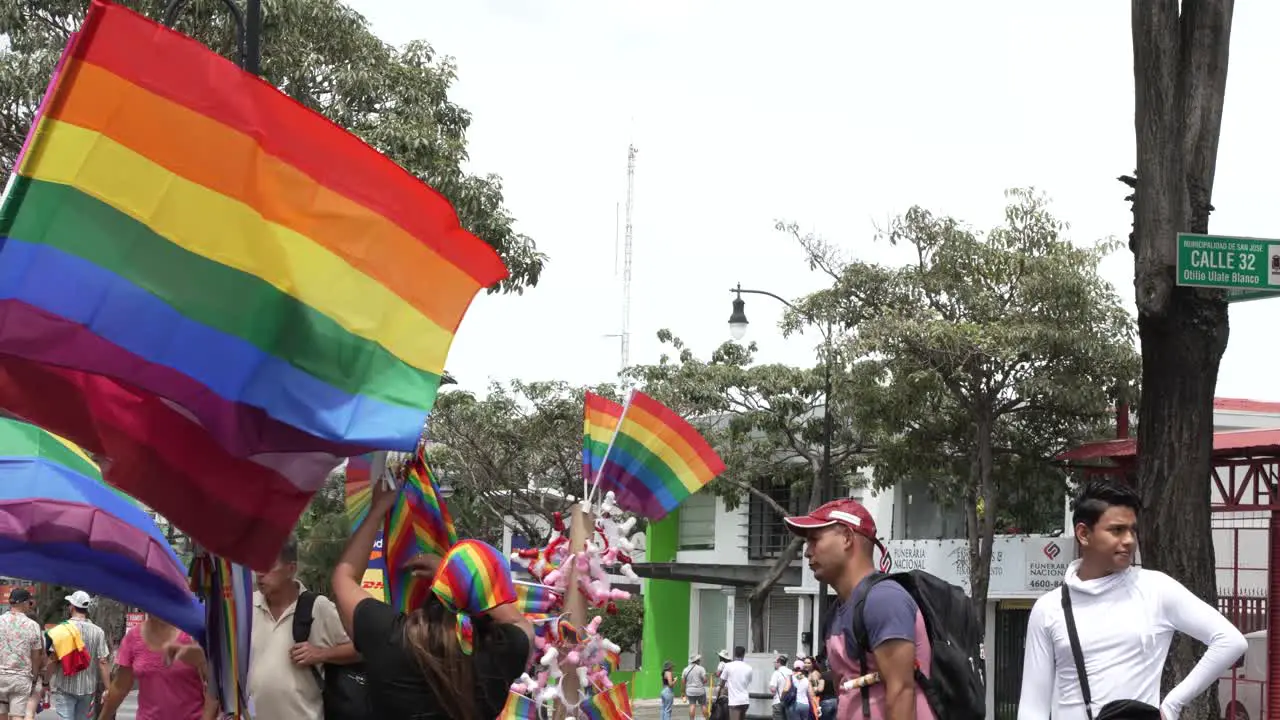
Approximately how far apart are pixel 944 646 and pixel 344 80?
15677 mm

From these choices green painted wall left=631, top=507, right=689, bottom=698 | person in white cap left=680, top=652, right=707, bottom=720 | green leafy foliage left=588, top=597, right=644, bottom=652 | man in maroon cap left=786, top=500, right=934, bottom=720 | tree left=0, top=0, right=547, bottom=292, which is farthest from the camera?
green leafy foliage left=588, top=597, right=644, bottom=652

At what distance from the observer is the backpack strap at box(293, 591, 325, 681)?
6.36 metres

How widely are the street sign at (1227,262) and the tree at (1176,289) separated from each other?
25 cm

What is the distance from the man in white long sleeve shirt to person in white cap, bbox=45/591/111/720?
406 inches

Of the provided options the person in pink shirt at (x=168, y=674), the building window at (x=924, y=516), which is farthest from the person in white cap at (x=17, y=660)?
the building window at (x=924, y=516)

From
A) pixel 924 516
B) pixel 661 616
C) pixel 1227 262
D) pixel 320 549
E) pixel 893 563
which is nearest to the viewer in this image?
pixel 1227 262

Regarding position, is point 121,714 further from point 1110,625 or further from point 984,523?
point 1110,625

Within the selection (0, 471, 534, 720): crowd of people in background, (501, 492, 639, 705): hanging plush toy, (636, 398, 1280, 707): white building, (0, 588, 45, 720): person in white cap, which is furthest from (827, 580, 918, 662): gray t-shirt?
(636, 398, 1280, 707): white building

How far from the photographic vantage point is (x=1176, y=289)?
1009 centimetres

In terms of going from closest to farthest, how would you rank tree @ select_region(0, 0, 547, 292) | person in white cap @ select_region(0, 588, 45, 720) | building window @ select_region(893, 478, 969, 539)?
person in white cap @ select_region(0, 588, 45, 720)
tree @ select_region(0, 0, 547, 292)
building window @ select_region(893, 478, 969, 539)

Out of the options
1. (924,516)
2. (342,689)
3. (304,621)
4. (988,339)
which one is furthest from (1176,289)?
(924,516)

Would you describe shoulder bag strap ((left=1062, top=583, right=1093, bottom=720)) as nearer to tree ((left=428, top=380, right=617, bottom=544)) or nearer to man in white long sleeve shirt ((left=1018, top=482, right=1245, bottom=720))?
man in white long sleeve shirt ((left=1018, top=482, right=1245, bottom=720))

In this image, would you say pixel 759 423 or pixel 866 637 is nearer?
pixel 866 637

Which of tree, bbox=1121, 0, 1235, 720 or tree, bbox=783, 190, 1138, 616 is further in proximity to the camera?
tree, bbox=783, 190, 1138, 616
